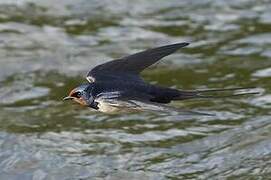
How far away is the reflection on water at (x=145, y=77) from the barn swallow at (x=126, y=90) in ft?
2.78

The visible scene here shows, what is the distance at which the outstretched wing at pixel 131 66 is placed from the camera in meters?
5.99

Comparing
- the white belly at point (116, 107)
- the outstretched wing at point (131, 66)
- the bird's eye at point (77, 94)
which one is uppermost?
the outstretched wing at point (131, 66)

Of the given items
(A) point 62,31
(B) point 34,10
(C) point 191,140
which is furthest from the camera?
(B) point 34,10

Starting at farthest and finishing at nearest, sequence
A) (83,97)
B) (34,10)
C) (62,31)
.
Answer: (34,10) < (62,31) < (83,97)

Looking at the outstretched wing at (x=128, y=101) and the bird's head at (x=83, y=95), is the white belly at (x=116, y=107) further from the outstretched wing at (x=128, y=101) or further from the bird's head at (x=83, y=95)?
the bird's head at (x=83, y=95)

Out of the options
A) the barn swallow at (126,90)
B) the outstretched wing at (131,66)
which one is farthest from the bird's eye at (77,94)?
the outstretched wing at (131,66)

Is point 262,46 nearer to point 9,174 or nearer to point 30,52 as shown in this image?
point 30,52

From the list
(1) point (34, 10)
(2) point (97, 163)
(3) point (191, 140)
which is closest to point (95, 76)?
(2) point (97, 163)

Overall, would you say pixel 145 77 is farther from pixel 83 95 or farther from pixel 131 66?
pixel 83 95

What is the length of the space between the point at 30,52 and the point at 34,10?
5.17 ft

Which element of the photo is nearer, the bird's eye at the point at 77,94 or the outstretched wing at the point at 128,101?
the outstretched wing at the point at 128,101

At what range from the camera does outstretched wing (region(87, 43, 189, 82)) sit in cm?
599

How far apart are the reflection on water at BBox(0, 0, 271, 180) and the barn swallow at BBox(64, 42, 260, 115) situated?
0.85 m

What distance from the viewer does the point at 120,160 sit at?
692cm
